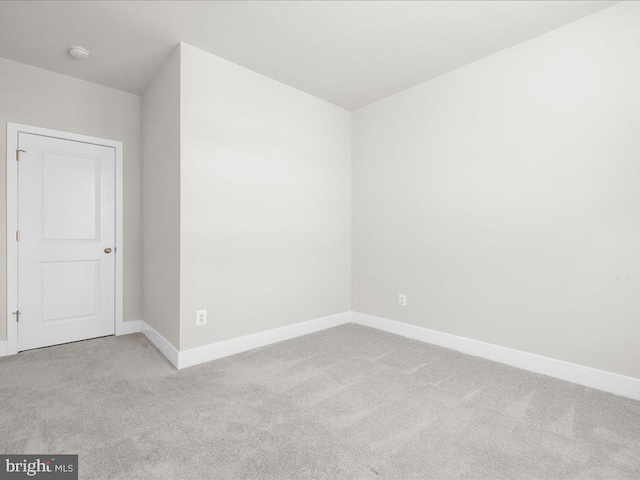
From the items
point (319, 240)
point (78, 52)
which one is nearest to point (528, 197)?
point (319, 240)

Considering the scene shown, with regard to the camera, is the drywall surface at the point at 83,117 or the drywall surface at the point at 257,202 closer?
the drywall surface at the point at 257,202

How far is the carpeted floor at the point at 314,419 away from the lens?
1.45m

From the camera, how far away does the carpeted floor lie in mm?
1446

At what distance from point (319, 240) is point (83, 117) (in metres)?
2.74

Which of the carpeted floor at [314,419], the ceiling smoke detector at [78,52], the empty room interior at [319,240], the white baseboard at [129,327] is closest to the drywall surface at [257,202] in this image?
the empty room interior at [319,240]

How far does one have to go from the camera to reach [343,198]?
12.7 feet

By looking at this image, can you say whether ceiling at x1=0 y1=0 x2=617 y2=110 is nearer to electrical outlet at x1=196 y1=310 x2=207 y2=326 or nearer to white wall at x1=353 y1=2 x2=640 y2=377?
white wall at x1=353 y1=2 x2=640 y2=377

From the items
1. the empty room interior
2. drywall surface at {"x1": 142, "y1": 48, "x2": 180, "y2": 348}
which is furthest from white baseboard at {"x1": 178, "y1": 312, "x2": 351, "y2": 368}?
drywall surface at {"x1": 142, "y1": 48, "x2": 180, "y2": 348}

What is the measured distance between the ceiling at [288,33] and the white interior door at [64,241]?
2.75 ft

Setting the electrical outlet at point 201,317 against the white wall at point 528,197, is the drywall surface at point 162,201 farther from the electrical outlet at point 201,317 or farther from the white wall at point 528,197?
the white wall at point 528,197

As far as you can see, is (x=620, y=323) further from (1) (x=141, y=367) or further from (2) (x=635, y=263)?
(1) (x=141, y=367)

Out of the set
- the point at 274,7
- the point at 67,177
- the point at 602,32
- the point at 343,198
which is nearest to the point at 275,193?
the point at 343,198

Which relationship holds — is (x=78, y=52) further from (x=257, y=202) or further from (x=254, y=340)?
(x=254, y=340)

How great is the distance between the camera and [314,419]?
1.80 m
